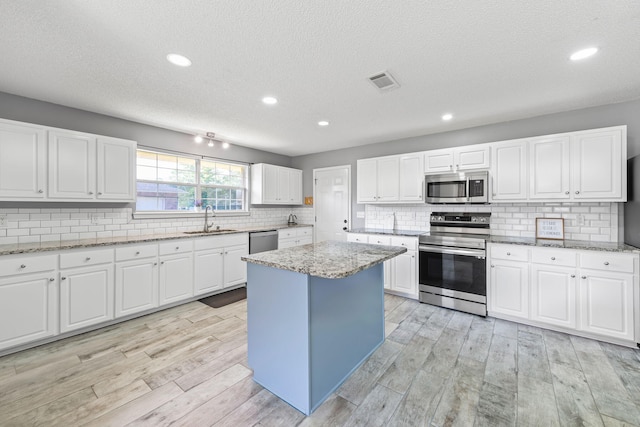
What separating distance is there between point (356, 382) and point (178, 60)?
2.95m

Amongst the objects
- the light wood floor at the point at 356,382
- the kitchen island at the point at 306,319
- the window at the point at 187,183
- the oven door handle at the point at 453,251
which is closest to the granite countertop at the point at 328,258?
the kitchen island at the point at 306,319

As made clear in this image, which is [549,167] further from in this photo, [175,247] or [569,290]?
[175,247]

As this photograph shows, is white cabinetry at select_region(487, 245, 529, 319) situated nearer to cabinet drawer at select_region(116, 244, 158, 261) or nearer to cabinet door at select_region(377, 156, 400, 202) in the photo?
cabinet door at select_region(377, 156, 400, 202)

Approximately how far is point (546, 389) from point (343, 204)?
12.7 ft

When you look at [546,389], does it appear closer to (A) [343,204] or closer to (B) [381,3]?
(B) [381,3]

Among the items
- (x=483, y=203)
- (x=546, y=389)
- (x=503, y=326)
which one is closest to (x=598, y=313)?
(x=503, y=326)

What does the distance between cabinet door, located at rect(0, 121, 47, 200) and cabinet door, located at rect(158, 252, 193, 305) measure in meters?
Result: 1.42

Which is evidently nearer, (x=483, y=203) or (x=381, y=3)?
(x=381, y=3)

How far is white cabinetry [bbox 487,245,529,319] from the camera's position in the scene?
9.85 ft

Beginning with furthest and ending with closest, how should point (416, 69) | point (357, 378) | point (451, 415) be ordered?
point (416, 69) → point (357, 378) → point (451, 415)

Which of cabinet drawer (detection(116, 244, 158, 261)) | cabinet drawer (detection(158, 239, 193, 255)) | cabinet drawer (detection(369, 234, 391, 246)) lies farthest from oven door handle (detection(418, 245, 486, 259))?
cabinet drawer (detection(116, 244, 158, 261))

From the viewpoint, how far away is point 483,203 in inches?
143

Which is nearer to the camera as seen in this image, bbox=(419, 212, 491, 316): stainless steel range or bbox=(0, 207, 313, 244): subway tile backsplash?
bbox=(0, 207, 313, 244): subway tile backsplash

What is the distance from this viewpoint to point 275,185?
5.41 meters
